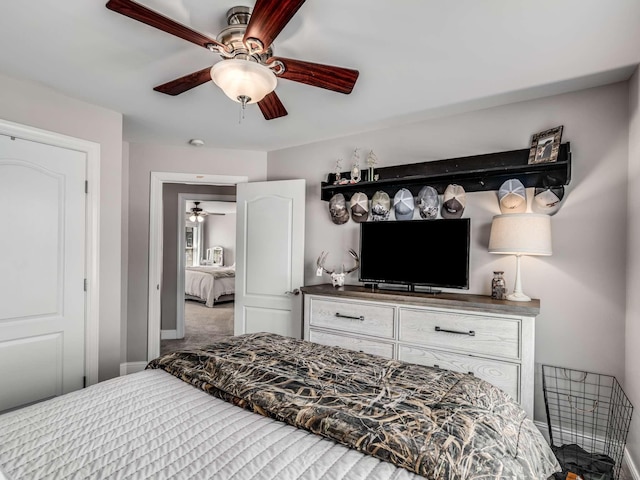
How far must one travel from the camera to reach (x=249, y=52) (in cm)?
159

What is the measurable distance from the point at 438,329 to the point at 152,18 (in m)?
2.29

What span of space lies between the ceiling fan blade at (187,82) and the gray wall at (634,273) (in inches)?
93.0

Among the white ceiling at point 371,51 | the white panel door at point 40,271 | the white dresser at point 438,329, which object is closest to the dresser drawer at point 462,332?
the white dresser at point 438,329

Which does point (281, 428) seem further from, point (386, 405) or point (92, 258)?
point (92, 258)

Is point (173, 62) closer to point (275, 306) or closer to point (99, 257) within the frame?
point (99, 257)

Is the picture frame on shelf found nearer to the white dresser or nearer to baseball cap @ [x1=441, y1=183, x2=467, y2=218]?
baseball cap @ [x1=441, y1=183, x2=467, y2=218]

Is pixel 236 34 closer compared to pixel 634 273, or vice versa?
pixel 236 34

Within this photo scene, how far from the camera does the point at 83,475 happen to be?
0.91 meters

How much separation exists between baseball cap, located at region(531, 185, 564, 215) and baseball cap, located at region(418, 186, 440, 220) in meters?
0.68

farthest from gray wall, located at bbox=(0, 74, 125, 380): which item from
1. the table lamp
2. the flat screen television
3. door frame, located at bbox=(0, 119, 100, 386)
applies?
the table lamp

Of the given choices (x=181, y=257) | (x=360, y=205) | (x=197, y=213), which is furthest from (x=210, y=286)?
(x=360, y=205)

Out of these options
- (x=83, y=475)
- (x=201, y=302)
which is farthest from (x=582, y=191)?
(x=201, y=302)

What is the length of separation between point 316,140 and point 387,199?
1038mm

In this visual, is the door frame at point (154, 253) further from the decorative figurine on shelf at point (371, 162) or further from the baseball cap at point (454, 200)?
the baseball cap at point (454, 200)
